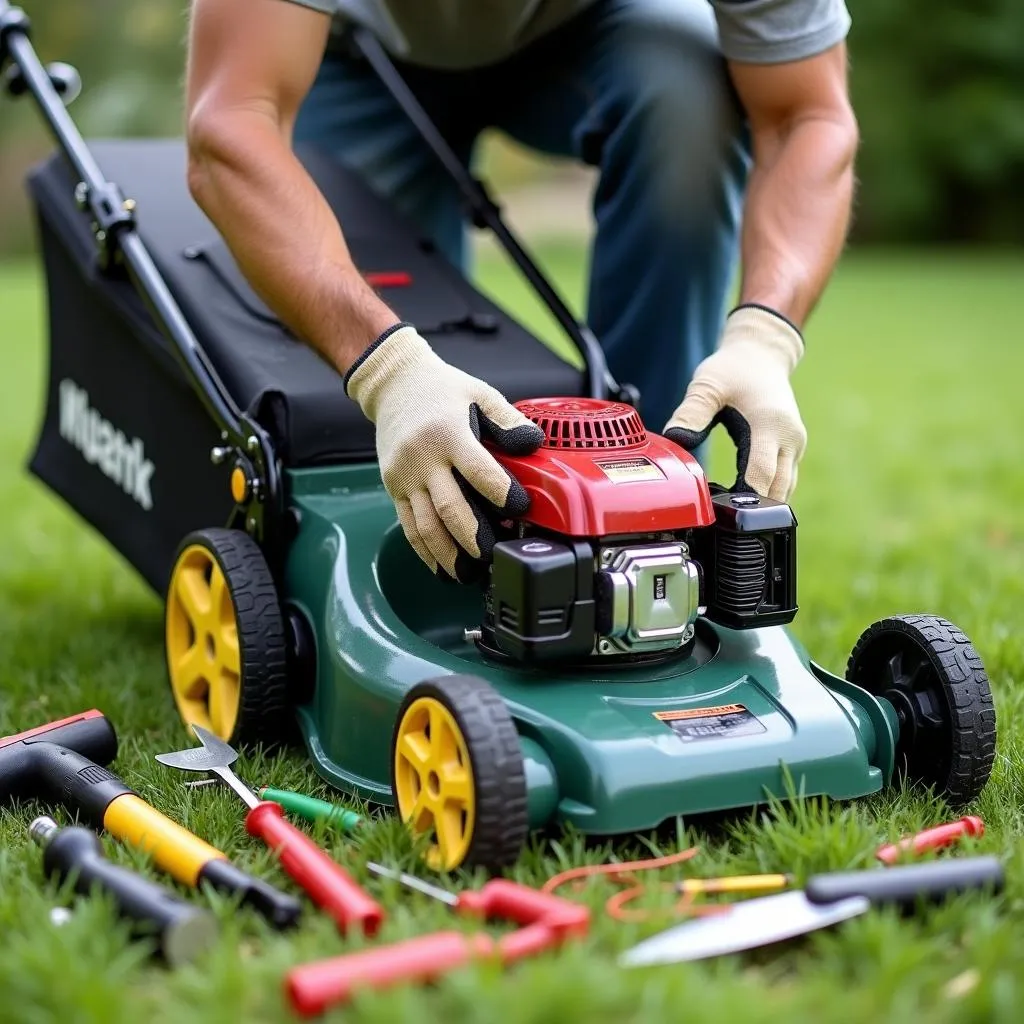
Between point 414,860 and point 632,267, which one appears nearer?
point 414,860

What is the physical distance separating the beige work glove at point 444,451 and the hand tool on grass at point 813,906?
1.77 feet

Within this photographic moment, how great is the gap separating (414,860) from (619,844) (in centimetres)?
24

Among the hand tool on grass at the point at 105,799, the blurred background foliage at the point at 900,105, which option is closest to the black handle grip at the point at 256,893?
the hand tool on grass at the point at 105,799

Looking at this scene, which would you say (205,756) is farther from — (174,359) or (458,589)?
(174,359)

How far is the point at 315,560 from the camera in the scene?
6.52 feet

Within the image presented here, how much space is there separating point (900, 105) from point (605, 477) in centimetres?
1574

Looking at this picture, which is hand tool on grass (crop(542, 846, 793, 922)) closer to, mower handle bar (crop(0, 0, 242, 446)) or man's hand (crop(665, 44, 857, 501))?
man's hand (crop(665, 44, 857, 501))

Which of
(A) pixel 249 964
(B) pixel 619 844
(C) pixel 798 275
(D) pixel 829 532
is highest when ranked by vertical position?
(C) pixel 798 275

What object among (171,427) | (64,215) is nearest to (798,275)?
(171,427)

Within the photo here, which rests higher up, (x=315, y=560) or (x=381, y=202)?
(x=381, y=202)

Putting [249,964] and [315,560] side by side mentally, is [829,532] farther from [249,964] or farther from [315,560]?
[249,964]

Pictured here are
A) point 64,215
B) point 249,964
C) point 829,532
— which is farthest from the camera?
point 829,532

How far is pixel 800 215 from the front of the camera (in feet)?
7.22

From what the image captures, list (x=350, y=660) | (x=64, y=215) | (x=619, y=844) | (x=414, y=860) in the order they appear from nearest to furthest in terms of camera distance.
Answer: (x=414, y=860) < (x=619, y=844) < (x=350, y=660) < (x=64, y=215)
